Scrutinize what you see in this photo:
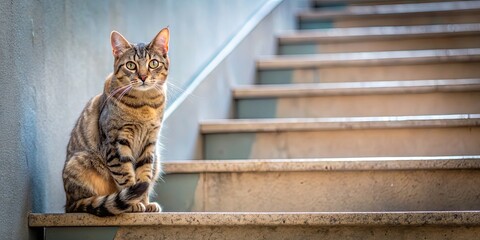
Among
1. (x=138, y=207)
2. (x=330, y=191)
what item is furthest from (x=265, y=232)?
(x=330, y=191)

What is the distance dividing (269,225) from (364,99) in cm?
154

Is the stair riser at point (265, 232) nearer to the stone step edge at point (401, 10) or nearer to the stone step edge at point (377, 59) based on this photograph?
the stone step edge at point (377, 59)

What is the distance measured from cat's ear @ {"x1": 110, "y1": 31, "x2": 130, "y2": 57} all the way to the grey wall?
183mm

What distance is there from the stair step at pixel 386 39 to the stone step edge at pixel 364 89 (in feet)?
2.21

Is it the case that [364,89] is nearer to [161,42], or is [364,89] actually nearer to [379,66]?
[379,66]

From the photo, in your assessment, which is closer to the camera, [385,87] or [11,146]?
[11,146]

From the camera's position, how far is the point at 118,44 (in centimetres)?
247

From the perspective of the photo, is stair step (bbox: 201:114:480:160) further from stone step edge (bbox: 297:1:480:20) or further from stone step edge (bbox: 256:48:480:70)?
stone step edge (bbox: 297:1:480:20)

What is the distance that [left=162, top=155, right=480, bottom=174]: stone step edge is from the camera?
2.63 m

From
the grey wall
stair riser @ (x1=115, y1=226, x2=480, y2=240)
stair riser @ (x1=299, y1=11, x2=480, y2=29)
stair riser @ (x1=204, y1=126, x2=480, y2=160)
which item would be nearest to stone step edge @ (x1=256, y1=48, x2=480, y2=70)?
stair riser @ (x1=299, y1=11, x2=480, y2=29)

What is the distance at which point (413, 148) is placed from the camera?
3.17m

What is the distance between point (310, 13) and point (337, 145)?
2126 mm

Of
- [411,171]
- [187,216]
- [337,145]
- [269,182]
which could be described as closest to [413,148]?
[337,145]

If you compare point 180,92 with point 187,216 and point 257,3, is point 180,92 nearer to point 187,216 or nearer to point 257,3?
point 187,216
